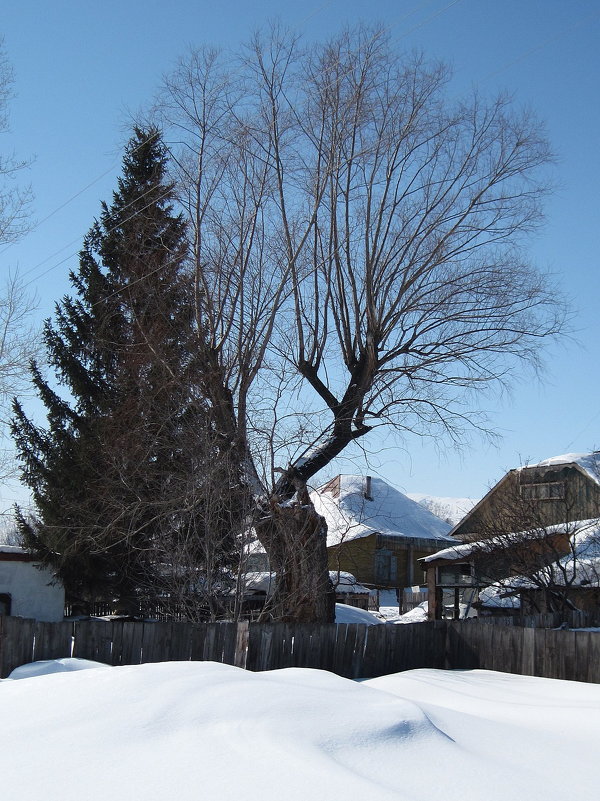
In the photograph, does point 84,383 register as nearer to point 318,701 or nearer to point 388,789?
point 318,701

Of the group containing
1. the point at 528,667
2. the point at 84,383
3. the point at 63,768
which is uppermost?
the point at 84,383

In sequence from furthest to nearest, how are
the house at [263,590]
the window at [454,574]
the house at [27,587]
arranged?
the window at [454,574]
the house at [27,587]
the house at [263,590]

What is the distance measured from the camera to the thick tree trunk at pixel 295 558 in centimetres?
1395

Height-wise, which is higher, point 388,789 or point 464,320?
point 464,320

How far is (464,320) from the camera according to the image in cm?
1628

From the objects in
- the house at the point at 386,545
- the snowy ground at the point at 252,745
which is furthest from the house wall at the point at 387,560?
the snowy ground at the point at 252,745

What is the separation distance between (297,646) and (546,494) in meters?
22.0

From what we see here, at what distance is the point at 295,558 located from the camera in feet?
45.3

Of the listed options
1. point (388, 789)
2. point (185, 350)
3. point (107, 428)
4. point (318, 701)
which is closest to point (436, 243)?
point (185, 350)

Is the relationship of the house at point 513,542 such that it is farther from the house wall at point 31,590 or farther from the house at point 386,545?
the house at point 386,545

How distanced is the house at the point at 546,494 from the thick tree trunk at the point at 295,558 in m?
7.32

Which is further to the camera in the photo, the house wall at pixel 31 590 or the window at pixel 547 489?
the window at pixel 547 489

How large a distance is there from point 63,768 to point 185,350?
509 inches

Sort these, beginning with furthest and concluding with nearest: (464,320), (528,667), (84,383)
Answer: (84,383) < (464,320) < (528,667)
